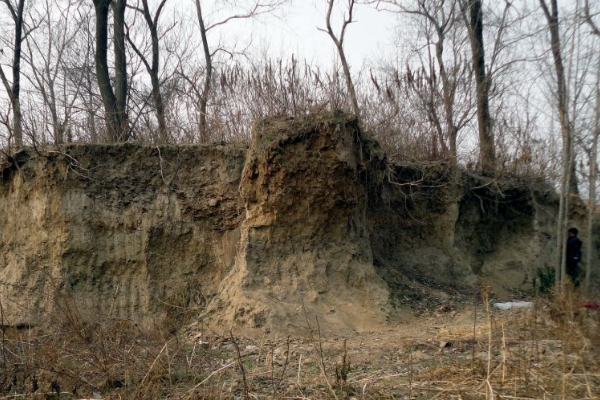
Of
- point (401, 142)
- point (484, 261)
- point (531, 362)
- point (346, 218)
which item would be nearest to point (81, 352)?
point (531, 362)

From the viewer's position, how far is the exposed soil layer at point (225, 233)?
959 cm

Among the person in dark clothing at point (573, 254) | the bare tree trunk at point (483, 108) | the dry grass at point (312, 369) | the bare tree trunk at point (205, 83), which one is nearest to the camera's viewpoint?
the dry grass at point (312, 369)

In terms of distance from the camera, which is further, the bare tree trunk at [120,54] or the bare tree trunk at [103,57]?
the bare tree trunk at [120,54]

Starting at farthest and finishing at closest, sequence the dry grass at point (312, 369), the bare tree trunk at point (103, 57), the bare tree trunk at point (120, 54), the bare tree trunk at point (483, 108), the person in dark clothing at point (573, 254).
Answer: the bare tree trunk at point (120, 54) < the bare tree trunk at point (103, 57) < the bare tree trunk at point (483, 108) < the person in dark clothing at point (573, 254) < the dry grass at point (312, 369)

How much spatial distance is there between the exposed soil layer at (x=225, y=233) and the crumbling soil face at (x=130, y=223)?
2 centimetres

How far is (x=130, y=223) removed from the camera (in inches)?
419

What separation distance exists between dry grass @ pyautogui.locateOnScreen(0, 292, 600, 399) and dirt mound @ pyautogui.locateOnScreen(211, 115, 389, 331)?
242 centimetres

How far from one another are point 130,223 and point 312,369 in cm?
504

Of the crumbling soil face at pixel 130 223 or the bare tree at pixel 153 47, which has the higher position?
the bare tree at pixel 153 47

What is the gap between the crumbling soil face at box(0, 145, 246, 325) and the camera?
1048cm

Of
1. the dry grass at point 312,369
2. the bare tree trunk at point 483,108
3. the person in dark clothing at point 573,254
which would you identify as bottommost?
the dry grass at point 312,369

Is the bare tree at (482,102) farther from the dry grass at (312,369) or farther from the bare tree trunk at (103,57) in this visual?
the bare tree trunk at (103,57)

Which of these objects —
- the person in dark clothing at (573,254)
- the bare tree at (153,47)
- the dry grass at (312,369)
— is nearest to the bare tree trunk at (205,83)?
the bare tree at (153,47)

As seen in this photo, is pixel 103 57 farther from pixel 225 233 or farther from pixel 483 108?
pixel 483 108
